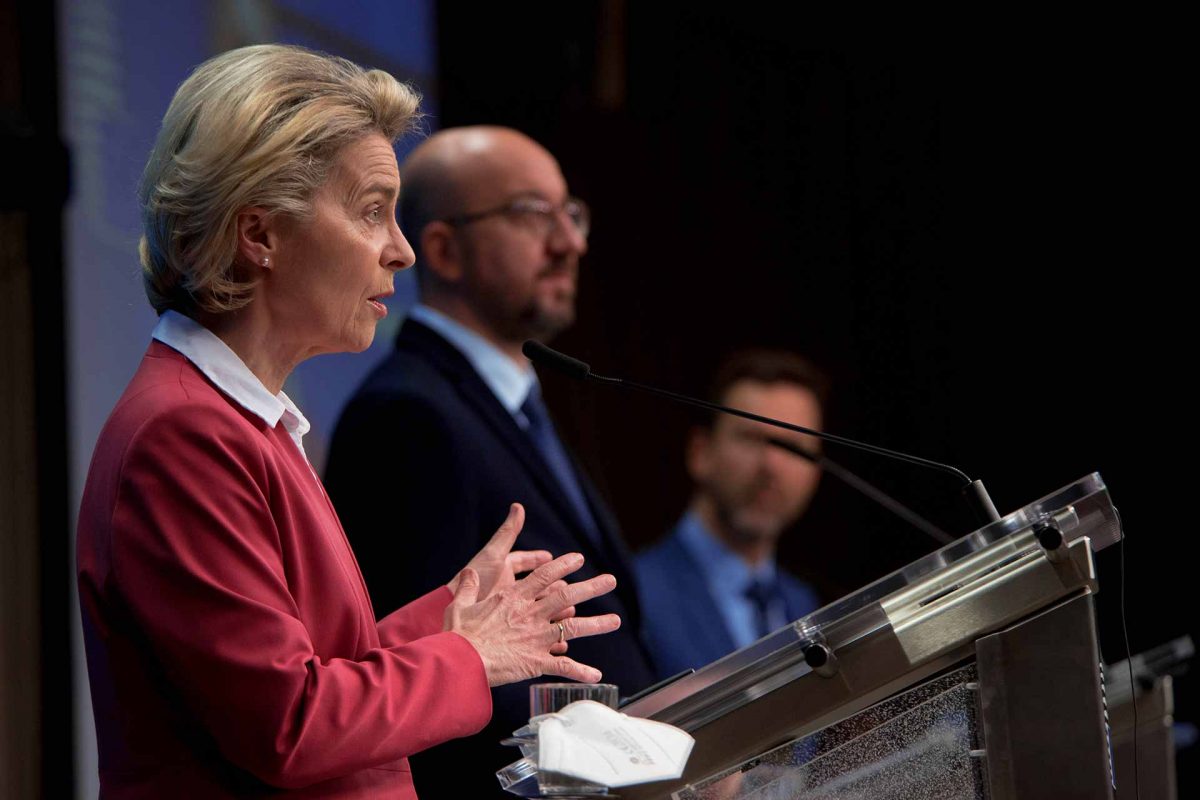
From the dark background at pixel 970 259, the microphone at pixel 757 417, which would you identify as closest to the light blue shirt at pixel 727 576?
the dark background at pixel 970 259

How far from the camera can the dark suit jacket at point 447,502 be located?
7.77 ft

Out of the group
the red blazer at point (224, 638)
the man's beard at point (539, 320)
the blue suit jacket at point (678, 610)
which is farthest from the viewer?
the blue suit jacket at point (678, 610)

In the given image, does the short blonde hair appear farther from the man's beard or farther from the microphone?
the man's beard

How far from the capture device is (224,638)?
3.99 feet

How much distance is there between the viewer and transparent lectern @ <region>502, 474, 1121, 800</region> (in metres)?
1.39

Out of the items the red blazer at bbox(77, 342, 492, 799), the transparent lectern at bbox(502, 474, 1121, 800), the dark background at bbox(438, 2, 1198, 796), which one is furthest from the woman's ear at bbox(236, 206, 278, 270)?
the dark background at bbox(438, 2, 1198, 796)

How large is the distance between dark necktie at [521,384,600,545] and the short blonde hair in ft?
4.47

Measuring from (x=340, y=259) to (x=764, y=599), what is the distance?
304cm

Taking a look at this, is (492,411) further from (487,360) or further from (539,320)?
(539,320)

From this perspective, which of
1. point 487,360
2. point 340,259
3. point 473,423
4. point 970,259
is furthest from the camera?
point 970,259

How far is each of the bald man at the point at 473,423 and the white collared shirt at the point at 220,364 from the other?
1.02m

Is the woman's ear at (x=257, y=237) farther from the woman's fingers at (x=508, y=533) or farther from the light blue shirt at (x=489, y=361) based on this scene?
the light blue shirt at (x=489, y=361)

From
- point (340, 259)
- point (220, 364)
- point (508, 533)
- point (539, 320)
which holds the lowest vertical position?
point (508, 533)

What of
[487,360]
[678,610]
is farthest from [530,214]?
[678,610]
